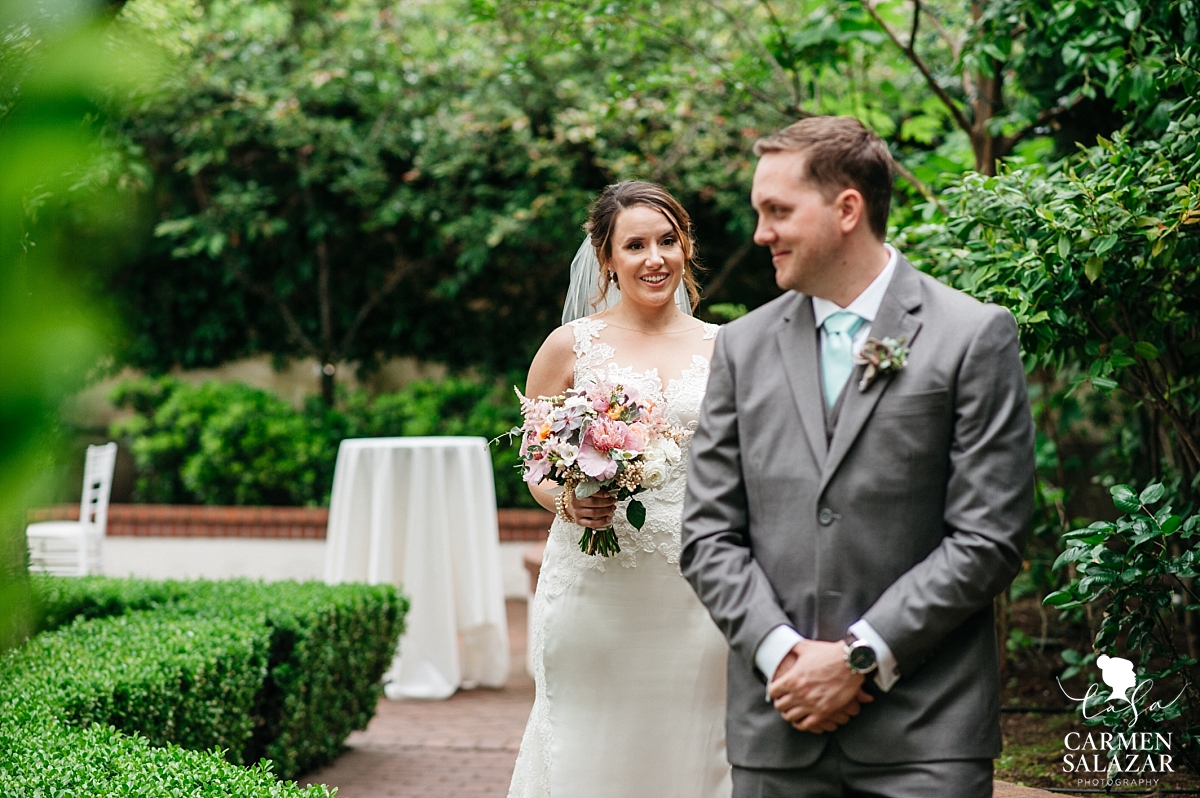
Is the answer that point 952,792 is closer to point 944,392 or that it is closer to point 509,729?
point 944,392

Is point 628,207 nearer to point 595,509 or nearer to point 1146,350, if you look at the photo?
point 595,509

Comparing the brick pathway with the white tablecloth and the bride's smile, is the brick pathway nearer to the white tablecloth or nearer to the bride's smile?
the white tablecloth

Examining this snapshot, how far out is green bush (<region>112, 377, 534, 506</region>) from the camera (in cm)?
1066

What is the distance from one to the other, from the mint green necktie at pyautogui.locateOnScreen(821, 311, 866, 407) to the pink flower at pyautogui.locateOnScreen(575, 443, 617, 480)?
0.98 meters

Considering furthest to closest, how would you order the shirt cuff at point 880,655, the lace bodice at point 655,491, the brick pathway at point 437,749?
the brick pathway at point 437,749 → the lace bodice at point 655,491 → the shirt cuff at point 880,655

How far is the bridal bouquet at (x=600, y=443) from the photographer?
117 inches

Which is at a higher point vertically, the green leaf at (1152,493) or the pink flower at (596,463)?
the pink flower at (596,463)

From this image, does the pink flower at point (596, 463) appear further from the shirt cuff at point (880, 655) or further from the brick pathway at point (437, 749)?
the brick pathway at point (437, 749)

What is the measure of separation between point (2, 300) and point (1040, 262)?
3308 mm

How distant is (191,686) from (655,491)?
166cm

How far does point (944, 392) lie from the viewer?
193 centimetres

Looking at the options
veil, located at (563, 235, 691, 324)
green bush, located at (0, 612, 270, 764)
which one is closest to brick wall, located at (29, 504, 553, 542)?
green bush, located at (0, 612, 270, 764)

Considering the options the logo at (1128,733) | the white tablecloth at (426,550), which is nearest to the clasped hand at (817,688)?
the logo at (1128,733)

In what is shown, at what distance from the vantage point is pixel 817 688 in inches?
74.0
